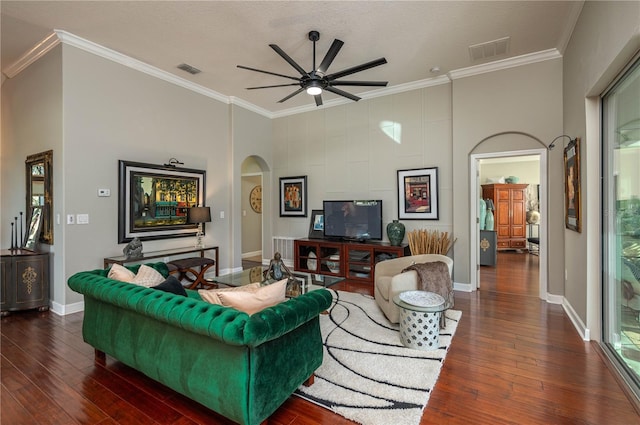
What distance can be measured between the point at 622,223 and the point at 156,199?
5.32 metres

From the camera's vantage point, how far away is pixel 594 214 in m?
2.83

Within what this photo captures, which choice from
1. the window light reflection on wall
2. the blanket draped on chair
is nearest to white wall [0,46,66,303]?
the blanket draped on chair

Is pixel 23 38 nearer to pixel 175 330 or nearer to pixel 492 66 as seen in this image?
pixel 175 330

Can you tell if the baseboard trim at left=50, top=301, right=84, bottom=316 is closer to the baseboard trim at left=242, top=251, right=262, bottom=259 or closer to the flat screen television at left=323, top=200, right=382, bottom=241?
the flat screen television at left=323, top=200, right=382, bottom=241

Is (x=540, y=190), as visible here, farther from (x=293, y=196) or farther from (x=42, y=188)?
(x=42, y=188)

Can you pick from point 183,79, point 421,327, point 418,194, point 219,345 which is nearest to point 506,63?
point 418,194

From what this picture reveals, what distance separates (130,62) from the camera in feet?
14.1

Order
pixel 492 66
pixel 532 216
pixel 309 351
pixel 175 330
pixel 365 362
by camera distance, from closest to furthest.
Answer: pixel 175 330 < pixel 309 351 < pixel 365 362 < pixel 492 66 < pixel 532 216

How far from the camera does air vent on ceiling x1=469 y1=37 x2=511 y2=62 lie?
3.82 metres

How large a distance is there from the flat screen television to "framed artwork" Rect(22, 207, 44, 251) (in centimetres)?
418

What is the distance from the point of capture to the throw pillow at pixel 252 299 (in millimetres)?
1874

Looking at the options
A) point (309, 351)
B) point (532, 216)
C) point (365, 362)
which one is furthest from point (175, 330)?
point (532, 216)

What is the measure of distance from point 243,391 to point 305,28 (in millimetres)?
3584

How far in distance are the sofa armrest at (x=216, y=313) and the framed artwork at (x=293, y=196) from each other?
4.37 meters
